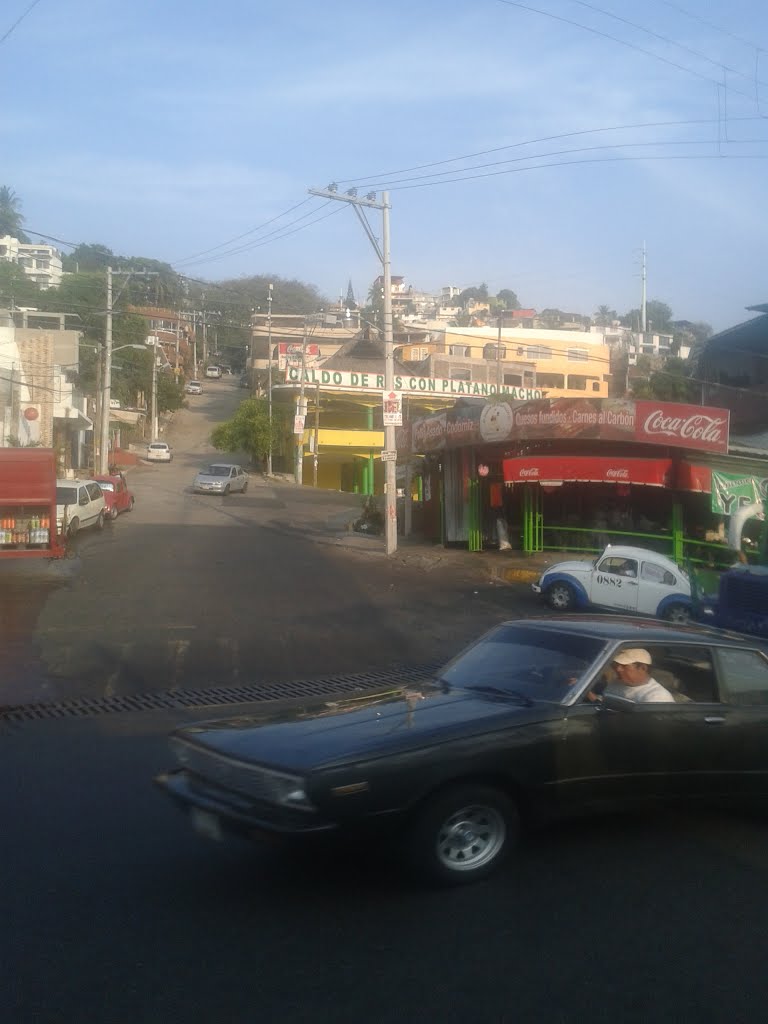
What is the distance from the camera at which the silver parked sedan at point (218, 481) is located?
46344 mm

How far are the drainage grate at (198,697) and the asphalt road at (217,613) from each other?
1.14 ft

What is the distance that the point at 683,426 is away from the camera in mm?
23375

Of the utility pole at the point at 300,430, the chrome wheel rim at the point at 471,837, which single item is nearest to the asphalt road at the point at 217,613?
the chrome wheel rim at the point at 471,837

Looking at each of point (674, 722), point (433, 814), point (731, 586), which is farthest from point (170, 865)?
point (731, 586)

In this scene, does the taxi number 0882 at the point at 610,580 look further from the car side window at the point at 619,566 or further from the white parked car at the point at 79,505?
the white parked car at the point at 79,505

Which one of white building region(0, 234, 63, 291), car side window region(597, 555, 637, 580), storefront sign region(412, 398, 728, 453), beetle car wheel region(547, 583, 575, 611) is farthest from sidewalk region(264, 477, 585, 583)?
white building region(0, 234, 63, 291)

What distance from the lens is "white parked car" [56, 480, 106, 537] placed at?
2775 cm

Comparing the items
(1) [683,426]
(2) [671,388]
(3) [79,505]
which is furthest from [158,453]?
(1) [683,426]

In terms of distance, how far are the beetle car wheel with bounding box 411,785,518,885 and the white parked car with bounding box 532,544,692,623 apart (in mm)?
13260

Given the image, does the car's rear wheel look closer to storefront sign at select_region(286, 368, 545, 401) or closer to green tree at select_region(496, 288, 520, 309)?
storefront sign at select_region(286, 368, 545, 401)

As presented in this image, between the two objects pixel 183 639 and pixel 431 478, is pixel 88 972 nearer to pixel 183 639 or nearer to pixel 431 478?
pixel 183 639

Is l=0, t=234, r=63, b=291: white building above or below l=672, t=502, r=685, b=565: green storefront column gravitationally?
above

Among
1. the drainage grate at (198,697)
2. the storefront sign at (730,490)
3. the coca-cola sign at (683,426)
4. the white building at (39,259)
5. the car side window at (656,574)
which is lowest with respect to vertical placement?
the drainage grate at (198,697)

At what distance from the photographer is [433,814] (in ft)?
16.9
